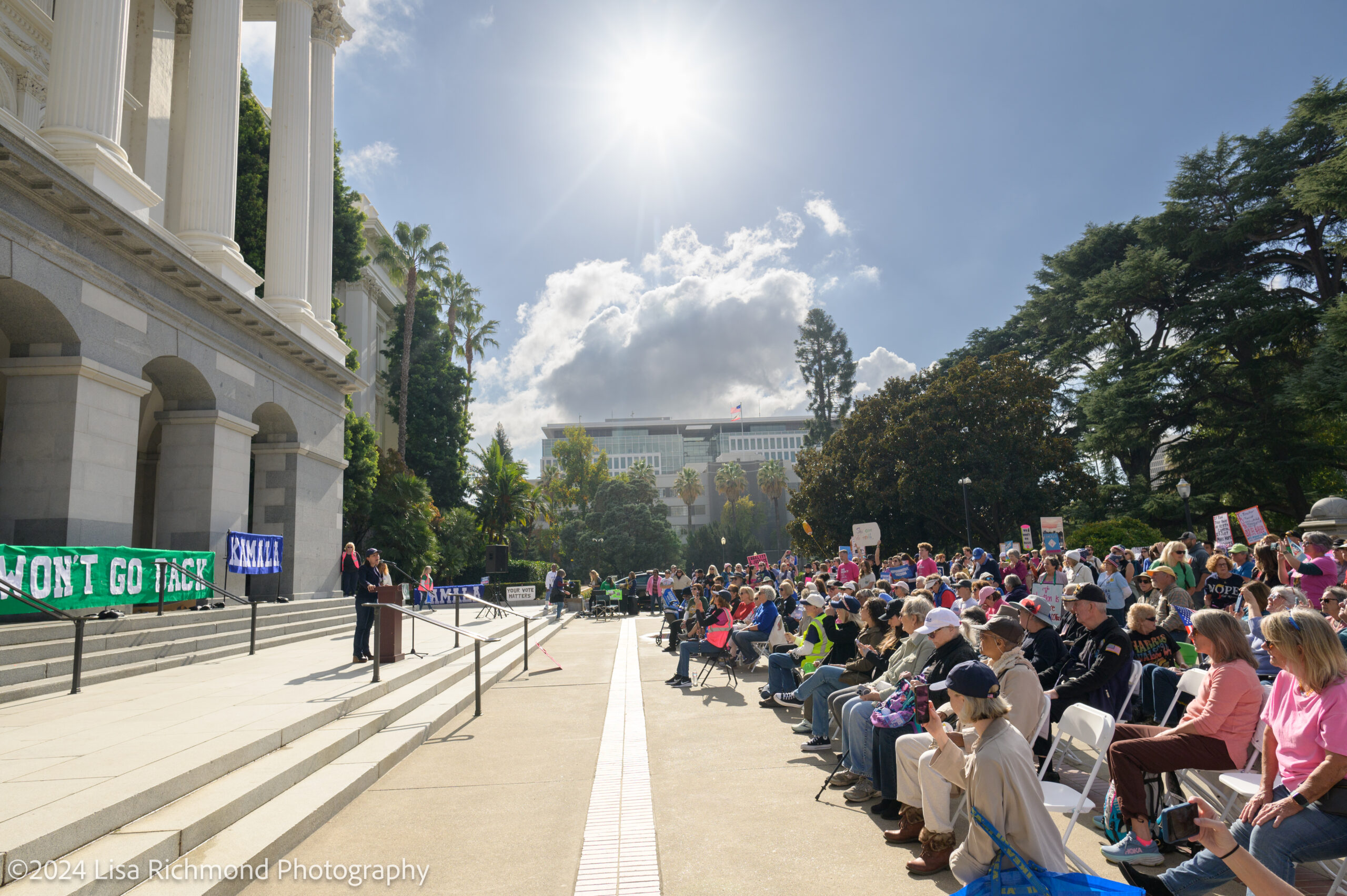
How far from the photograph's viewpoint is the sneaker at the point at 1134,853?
12.8 feet

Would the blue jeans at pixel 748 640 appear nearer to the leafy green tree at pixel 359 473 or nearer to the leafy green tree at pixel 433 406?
the leafy green tree at pixel 359 473

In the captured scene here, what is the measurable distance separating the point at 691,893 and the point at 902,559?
16119 millimetres

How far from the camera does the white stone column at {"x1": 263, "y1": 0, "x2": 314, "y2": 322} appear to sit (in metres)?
20.0

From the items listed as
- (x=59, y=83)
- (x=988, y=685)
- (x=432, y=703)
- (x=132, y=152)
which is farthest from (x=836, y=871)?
(x=132, y=152)

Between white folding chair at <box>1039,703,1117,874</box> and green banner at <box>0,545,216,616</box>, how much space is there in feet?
37.1

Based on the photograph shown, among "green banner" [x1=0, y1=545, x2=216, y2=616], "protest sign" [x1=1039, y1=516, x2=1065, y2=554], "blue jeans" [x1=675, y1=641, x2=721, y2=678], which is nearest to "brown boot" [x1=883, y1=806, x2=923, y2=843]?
"blue jeans" [x1=675, y1=641, x2=721, y2=678]

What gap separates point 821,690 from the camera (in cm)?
725

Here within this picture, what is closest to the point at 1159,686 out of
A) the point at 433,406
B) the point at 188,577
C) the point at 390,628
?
the point at 390,628

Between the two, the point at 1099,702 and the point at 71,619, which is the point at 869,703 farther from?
the point at 71,619

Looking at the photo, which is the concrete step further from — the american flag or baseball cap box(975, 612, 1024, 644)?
the american flag

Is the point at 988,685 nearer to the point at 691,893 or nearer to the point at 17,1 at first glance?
the point at 691,893

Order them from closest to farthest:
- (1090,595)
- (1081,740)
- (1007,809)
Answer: (1007,809) < (1081,740) < (1090,595)

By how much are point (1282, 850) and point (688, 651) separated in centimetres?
872

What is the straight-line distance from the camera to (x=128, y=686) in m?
8.70
